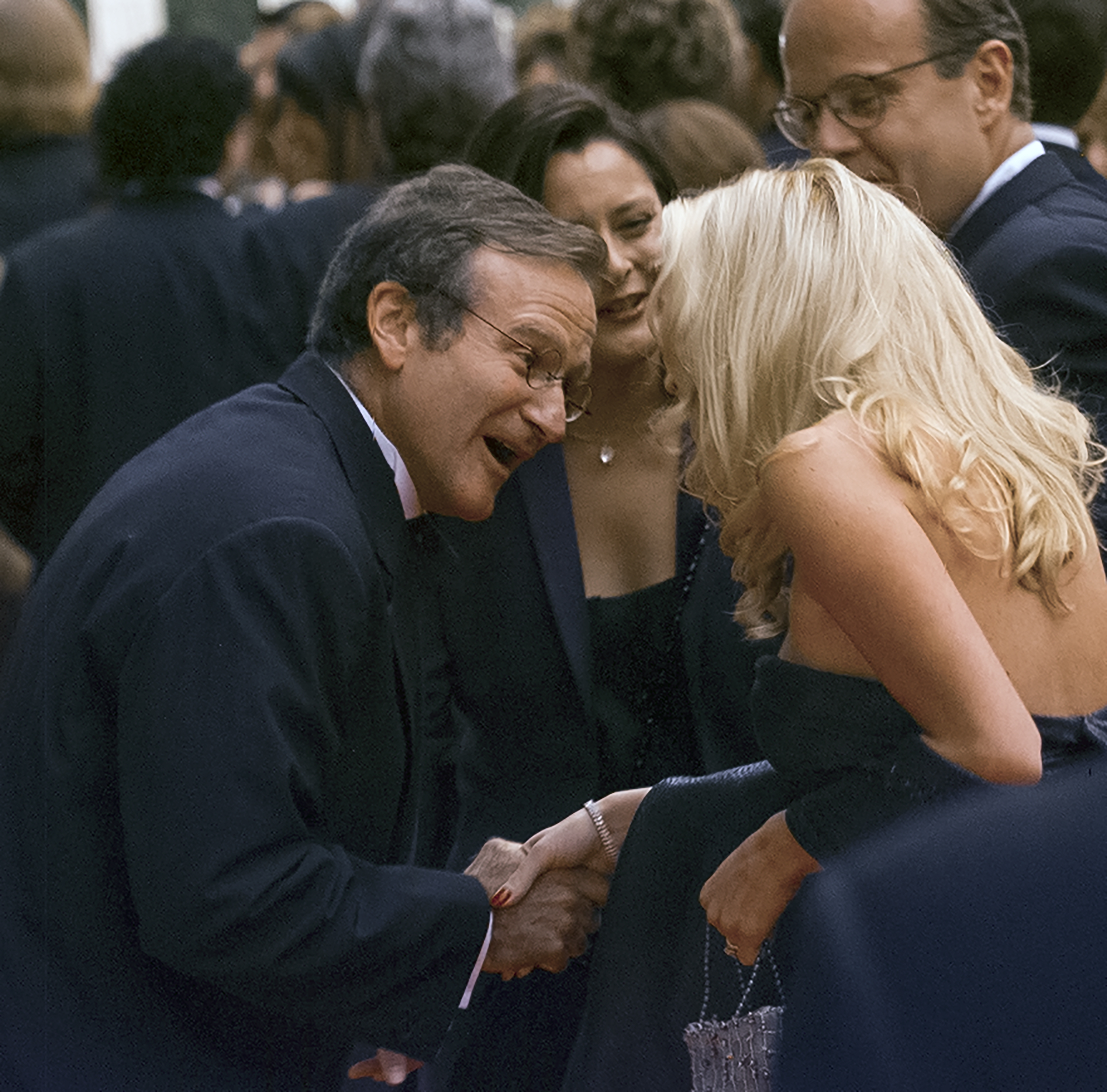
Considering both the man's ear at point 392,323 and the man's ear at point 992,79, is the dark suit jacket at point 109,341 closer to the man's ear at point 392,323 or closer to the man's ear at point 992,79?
the man's ear at point 392,323

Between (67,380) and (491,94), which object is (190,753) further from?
(491,94)

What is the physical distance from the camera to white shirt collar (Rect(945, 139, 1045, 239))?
106 inches

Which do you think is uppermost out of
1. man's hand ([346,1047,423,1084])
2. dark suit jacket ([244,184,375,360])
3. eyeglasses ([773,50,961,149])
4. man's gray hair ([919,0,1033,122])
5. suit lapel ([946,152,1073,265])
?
man's gray hair ([919,0,1033,122])

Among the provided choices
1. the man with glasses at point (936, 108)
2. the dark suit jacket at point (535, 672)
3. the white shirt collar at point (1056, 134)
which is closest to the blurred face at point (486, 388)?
the dark suit jacket at point (535, 672)

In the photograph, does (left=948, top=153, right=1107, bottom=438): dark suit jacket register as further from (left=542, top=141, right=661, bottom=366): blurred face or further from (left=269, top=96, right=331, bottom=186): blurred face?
(left=269, top=96, right=331, bottom=186): blurred face

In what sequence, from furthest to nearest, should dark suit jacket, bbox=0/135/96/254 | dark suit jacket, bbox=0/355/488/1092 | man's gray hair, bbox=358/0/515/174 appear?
dark suit jacket, bbox=0/135/96/254
man's gray hair, bbox=358/0/515/174
dark suit jacket, bbox=0/355/488/1092

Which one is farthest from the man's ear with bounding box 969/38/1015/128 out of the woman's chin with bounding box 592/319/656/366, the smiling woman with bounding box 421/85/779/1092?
the woman's chin with bounding box 592/319/656/366

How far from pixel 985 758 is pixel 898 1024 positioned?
0.37m

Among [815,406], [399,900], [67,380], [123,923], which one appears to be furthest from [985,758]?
[67,380]

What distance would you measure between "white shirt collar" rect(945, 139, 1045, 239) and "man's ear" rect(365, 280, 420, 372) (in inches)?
40.7

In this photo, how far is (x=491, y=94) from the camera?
143 inches

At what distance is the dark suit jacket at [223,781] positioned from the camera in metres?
1.77

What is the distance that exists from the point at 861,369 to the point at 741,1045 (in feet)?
A: 2.95

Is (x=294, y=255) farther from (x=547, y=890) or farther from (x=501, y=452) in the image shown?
(x=547, y=890)
